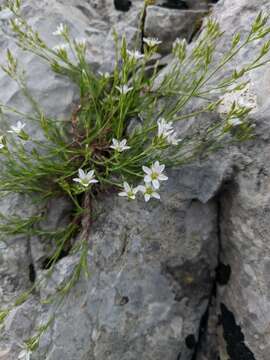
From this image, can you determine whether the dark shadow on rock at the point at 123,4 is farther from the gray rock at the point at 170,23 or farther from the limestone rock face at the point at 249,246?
the limestone rock face at the point at 249,246

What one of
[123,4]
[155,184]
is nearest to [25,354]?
[155,184]

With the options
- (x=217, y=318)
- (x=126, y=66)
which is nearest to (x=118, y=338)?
(x=217, y=318)

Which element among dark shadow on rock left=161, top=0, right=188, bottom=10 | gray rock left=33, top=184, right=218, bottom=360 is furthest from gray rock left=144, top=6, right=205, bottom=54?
gray rock left=33, top=184, right=218, bottom=360

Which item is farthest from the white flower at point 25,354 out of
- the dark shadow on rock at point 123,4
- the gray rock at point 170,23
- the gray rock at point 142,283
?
the dark shadow on rock at point 123,4

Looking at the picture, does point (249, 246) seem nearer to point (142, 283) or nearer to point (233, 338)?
point (233, 338)

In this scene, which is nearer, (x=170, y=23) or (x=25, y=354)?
(x=25, y=354)

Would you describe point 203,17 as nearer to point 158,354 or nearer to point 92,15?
point 92,15

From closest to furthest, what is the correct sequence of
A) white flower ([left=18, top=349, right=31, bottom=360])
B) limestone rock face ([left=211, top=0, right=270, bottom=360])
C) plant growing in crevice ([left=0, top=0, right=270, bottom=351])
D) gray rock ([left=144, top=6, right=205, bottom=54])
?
white flower ([left=18, top=349, right=31, bottom=360])
limestone rock face ([left=211, top=0, right=270, bottom=360])
plant growing in crevice ([left=0, top=0, right=270, bottom=351])
gray rock ([left=144, top=6, right=205, bottom=54])

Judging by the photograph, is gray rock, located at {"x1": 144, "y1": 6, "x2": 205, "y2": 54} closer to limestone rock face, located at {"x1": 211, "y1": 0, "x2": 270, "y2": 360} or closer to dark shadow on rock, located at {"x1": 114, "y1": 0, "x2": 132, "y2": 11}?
dark shadow on rock, located at {"x1": 114, "y1": 0, "x2": 132, "y2": 11}
